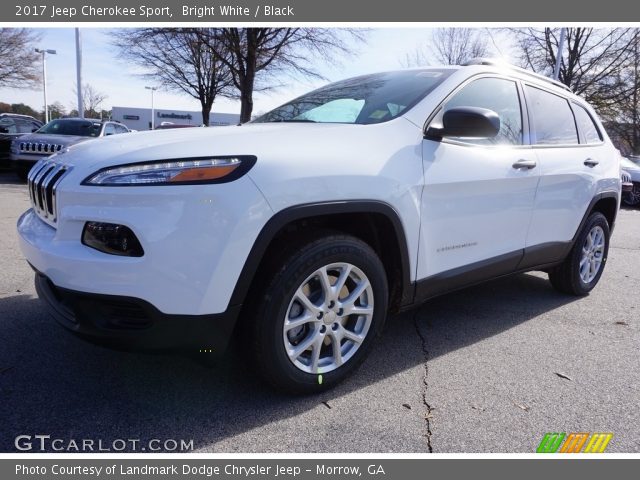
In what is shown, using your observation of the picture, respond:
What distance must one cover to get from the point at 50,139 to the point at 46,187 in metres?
8.35

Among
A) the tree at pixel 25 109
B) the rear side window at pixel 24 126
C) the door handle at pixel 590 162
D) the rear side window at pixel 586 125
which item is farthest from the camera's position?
the tree at pixel 25 109

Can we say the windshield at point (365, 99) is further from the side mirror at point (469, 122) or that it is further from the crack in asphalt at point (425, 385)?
the crack in asphalt at point (425, 385)

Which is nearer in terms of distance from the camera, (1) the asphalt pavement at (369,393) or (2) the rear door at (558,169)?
(1) the asphalt pavement at (369,393)

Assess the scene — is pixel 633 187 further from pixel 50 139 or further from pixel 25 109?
pixel 25 109

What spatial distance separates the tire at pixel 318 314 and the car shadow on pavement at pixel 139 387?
0.14m

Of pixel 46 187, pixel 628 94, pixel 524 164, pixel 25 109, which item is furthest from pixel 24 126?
pixel 25 109

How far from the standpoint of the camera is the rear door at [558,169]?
3340 millimetres

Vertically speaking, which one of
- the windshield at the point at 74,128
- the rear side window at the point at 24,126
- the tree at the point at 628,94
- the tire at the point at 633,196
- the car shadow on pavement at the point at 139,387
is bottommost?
the tire at the point at 633,196

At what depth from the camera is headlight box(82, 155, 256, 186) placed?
1.85 metres

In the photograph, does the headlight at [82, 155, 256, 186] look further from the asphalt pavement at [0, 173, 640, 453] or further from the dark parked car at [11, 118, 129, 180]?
the dark parked car at [11, 118, 129, 180]

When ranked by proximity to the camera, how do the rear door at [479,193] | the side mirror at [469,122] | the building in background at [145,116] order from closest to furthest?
1. the side mirror at [469,122]
2. the rear door at [479,193]
3. the building in background at [145,116]

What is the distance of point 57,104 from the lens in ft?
196

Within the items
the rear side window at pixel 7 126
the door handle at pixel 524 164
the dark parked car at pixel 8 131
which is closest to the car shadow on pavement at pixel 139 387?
the door handle at pixel 524 164

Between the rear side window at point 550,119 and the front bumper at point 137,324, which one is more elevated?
the rear side window at point 550,119
